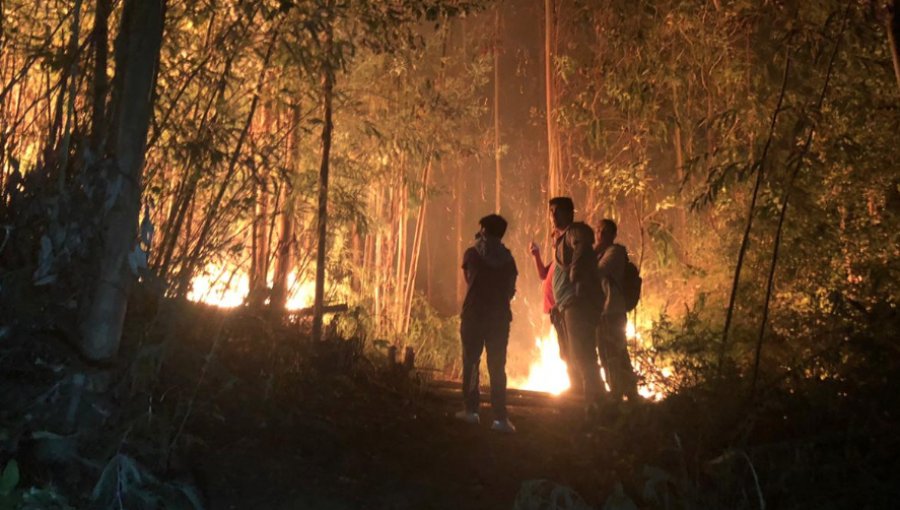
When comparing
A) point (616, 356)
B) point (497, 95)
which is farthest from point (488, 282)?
point (497, 95)

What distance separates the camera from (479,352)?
6059 mm

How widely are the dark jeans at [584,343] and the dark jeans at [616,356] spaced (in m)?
0.13

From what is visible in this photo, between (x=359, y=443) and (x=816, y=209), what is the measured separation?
4808 mm

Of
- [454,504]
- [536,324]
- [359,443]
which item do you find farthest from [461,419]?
[536,324]

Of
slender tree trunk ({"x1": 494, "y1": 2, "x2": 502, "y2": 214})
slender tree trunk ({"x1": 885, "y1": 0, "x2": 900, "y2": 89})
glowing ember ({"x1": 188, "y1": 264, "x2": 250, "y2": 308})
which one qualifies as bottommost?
glowing ember ({"x1": 188, "y1": 264, "x2": 250, "y2": 308})

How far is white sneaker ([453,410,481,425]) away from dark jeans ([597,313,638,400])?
1095 millimetres

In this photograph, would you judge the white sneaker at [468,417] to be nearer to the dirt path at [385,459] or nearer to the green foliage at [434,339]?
the dirt path at [385,459]

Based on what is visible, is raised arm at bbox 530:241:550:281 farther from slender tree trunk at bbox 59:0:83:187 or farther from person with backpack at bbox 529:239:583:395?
slender tree trunk at bbox 59:0:83:187

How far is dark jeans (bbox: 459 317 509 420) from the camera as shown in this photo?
19.6 feet

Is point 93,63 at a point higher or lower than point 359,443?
higher

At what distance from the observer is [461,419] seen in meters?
6.03

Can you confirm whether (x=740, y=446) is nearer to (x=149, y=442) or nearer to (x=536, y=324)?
(x=149, y=442)

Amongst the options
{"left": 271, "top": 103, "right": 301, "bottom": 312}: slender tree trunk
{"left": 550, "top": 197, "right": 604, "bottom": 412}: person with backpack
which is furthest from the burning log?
{"left": 550, "top": 197, "right": 604, "bottom": 412}: person with backpack

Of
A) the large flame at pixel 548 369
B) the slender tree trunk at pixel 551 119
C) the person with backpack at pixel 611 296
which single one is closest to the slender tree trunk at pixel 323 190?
the person with backpack at pixel 611 296
